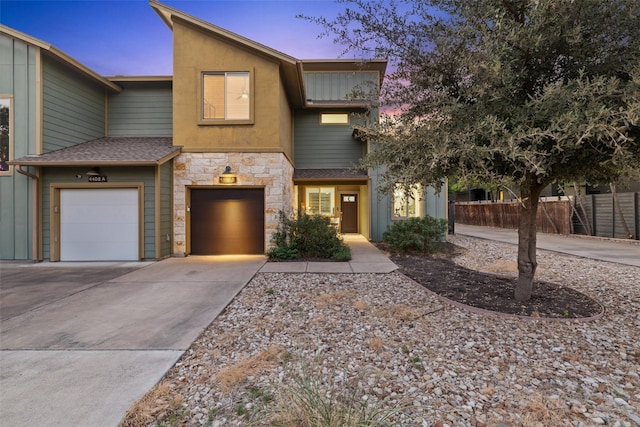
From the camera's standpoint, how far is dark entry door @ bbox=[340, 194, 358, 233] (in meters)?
14.6

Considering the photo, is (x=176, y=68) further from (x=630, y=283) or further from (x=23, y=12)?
(x=23, y=12)

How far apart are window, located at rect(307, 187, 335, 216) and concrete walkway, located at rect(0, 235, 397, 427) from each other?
6.89m

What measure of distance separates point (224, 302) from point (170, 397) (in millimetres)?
2341

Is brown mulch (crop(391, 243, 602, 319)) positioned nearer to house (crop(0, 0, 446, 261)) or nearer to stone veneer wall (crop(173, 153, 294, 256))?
stone veneer wall (crop(173, 153, 294, 256))

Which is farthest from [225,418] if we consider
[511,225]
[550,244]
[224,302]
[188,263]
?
[511,225]

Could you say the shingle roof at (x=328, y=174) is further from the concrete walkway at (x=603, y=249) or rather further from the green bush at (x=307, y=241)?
the concrete walkway at (x=603, y=249)

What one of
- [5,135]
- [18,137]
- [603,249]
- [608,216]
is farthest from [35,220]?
[608,216]

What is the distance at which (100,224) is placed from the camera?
321 inches

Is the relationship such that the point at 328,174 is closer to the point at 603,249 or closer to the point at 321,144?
the point at 321,144

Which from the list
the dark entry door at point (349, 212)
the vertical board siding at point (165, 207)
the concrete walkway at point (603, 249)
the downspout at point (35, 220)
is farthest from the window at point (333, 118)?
the downspout at point (35, 220)

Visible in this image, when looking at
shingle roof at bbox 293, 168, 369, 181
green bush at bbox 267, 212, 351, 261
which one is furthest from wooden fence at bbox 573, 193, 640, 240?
green bush at bbox 267, 212, 351, 261

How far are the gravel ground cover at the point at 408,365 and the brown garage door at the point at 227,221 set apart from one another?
4.20 m

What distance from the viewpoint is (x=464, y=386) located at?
8.21 ft

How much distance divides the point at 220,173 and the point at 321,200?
6.47 metres
